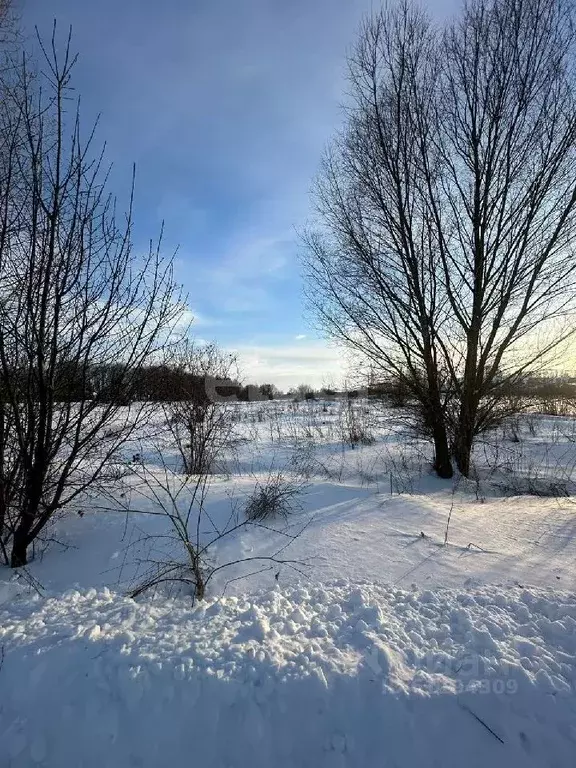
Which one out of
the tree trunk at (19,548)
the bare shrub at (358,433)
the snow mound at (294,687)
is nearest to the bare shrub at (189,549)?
the snow mound at (294,687)

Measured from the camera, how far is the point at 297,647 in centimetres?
189

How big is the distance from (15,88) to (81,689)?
4.00m

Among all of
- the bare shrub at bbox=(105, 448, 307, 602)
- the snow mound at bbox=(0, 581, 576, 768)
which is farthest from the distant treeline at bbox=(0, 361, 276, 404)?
the snow mound at bbox=(0, 581, 576, 768)

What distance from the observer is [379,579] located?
8.39ft

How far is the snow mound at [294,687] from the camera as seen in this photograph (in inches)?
59.5

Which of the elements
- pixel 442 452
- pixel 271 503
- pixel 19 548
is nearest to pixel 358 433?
pixel 442 452

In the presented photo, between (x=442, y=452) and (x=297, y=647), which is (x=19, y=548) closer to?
(x=297, y=647)

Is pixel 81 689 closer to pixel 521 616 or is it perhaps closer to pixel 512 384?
pixel 521 616

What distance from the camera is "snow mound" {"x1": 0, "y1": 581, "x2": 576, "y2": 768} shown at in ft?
4.96

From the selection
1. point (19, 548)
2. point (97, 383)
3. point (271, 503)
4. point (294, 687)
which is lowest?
point (294, 687)

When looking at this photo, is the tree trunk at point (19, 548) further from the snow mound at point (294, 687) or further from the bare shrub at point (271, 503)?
the bare shrub at point (271, 503)

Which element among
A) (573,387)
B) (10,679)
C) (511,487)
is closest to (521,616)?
(10,679)

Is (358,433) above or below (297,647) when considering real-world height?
above

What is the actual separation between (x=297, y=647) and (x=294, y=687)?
238mm
